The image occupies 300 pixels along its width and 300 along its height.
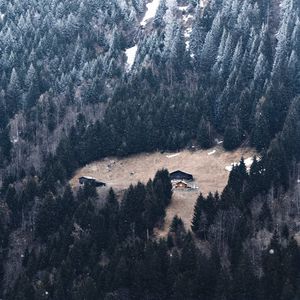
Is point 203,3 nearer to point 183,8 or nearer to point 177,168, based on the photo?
point 183,8

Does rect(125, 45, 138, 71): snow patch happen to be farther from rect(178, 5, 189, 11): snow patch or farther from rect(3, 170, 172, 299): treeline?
rect(3, 170, 172, 299): treeline

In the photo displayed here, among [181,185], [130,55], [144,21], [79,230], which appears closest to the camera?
[79,230]

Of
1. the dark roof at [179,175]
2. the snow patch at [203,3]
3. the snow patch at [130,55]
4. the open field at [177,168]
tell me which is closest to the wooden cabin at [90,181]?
the open field at [177,168]

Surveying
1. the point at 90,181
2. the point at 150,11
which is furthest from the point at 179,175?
the point at 150,11

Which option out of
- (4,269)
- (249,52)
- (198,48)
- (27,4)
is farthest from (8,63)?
(4,269)

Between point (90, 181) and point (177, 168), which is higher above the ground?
point (177, 168)
